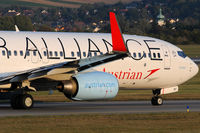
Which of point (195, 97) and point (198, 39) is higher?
point (198, 39)

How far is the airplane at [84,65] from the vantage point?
26.1m

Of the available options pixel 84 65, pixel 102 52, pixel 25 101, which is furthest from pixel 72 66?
pixel 102 52

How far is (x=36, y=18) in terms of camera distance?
19850 cm

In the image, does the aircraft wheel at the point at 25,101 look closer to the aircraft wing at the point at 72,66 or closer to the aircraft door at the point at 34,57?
the aircraft wing at the point at 72,66

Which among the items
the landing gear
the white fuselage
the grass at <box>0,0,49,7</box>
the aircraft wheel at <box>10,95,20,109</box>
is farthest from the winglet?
the grass at <box>0,0,49,7</box>

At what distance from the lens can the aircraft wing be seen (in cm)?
2489

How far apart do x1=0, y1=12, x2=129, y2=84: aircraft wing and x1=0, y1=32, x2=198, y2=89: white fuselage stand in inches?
39.9

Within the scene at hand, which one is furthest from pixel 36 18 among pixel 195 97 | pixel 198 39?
pixel 195 97

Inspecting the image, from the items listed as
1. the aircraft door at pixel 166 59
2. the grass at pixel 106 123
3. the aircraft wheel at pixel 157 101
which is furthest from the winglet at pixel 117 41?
the aircraft wheel at pixel 157 101

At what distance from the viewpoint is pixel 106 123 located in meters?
23.0

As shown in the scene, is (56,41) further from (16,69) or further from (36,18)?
(36,18)

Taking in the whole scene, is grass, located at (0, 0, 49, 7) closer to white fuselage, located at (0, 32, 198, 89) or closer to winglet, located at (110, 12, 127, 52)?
white fuselage, located at (0, 32, 198, 89)

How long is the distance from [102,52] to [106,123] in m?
7.96

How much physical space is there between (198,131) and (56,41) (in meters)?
10.3
